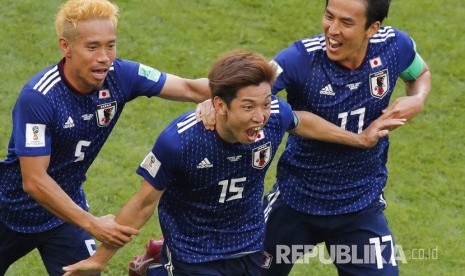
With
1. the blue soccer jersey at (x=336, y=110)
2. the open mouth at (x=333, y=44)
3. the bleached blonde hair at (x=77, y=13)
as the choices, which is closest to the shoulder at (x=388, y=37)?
the blue soccer jersey at (x=336, y=110)

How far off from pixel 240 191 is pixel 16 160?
1442 millimetres

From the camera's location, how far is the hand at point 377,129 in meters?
7.50

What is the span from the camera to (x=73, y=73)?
7.20 meters

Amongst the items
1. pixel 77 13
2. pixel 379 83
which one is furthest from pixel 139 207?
pixel 379 83

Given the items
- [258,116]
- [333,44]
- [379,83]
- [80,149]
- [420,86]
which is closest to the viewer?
[258,116]

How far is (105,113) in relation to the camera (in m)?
7.36

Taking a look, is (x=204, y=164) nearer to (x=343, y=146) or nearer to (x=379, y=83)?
(x=343, y=146)

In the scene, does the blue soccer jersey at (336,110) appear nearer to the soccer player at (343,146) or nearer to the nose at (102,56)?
the soccer player at (343,146)

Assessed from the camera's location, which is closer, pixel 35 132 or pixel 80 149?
pixel 35 132

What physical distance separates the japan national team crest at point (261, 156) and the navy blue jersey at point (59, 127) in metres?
0.96

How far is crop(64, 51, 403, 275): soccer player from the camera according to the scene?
22.1ft

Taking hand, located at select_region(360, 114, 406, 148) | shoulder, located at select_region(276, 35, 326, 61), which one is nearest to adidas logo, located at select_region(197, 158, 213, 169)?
shoulder, located at select_region(276, 35, 326, 61)

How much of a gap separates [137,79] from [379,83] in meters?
1.56

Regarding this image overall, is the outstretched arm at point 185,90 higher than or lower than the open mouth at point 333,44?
lower
